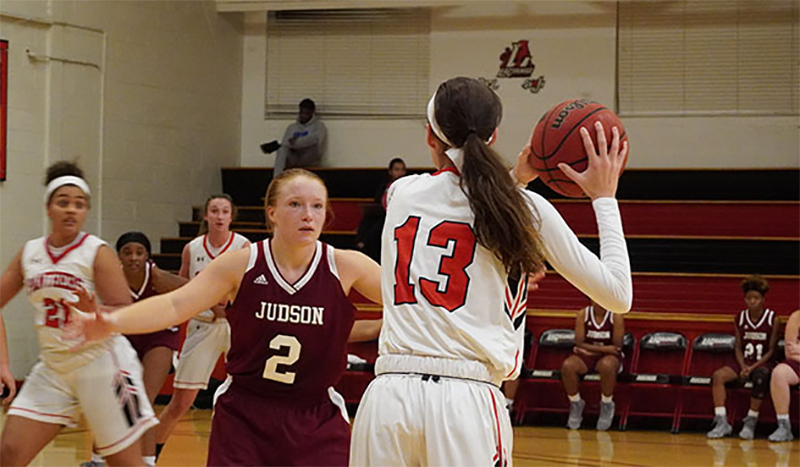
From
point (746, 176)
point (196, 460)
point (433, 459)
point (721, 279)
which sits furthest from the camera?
point (746, 176)

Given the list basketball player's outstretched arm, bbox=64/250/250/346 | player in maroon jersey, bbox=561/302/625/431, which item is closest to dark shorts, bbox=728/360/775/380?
player in maroon jersey, bbox=561/302/625/431

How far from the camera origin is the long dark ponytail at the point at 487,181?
2570 mm

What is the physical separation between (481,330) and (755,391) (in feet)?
24.6

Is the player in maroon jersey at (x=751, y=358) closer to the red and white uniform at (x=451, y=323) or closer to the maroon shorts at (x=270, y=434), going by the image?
the maroon shorts at (x=270, y=434)

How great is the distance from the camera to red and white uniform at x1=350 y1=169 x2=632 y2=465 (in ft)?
8.38

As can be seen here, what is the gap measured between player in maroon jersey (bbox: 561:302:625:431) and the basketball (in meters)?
7.23

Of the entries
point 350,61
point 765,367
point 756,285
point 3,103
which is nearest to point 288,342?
point 765,367

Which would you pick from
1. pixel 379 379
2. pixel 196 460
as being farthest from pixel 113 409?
pixel 196 460

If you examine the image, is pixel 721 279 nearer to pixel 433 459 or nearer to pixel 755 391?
pixel 755 391

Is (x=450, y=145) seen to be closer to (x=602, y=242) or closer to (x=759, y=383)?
(x=602, y=242)

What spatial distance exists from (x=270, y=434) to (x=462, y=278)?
142 centimetres

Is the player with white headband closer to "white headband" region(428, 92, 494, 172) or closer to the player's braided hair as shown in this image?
"white headband" region(428, 92, 494, 172)

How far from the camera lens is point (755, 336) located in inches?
384

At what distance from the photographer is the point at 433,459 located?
2.52 m
